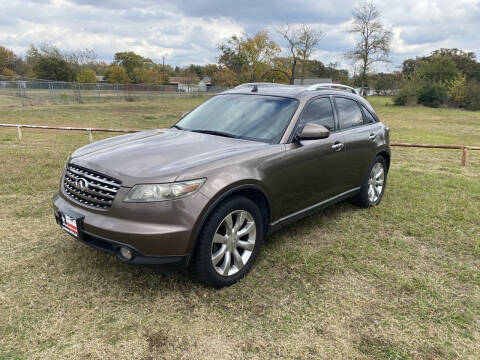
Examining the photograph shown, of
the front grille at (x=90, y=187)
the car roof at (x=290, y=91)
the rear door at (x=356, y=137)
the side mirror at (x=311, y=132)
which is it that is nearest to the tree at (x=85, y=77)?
the car roof at (x=290, y=91)

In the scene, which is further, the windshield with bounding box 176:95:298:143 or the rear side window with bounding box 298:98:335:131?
the rear side window with bounding box 298:98:335:131

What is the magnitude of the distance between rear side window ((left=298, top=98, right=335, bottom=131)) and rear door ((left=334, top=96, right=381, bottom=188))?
0.65ft

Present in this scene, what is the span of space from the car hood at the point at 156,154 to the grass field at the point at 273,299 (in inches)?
40.0

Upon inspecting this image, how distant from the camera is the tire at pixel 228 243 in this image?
2.91 metres

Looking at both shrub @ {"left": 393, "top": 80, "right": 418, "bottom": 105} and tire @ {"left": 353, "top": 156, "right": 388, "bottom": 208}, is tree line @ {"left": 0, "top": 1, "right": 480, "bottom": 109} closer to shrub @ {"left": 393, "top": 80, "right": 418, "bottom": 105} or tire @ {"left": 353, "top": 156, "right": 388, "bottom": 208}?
shrub @ {"left": 393, "top": 80, "right": 418, "bottom": 105}

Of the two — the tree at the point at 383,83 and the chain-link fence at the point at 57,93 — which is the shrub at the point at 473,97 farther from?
the chain-link fence at the point at 57,93

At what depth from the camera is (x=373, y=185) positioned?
5.38 meters

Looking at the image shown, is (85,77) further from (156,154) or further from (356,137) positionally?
(156,154)

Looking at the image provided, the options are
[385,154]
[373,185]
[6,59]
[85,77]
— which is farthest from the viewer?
[6,59]

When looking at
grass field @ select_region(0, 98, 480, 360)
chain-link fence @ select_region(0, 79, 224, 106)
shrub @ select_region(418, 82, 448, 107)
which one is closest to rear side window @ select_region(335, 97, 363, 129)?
grass field @ select_region(0, 98, 480, 360)

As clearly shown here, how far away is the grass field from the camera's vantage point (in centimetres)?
252

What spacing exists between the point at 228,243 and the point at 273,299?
0.60 metres

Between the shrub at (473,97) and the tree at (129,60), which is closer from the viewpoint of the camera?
the shrub at (473,97)

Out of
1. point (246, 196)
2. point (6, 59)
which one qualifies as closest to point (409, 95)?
point (246, 196)
